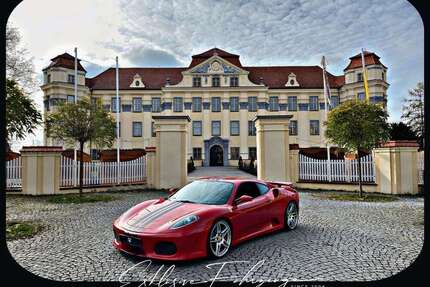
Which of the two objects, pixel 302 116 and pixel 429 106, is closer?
pixel 429 106

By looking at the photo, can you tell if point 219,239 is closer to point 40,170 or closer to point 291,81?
point 40,170

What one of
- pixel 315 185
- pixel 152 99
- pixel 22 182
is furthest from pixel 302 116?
pixel 22 182

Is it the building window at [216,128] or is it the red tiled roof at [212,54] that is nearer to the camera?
the building window at [216,128]

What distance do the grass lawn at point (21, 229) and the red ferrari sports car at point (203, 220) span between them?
2337mm

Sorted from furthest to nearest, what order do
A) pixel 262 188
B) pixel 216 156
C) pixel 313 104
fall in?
pixel 313 104 < pixel 216 156 < pixel 262 188

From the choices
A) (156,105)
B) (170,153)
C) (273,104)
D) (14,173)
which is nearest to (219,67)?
(273,104)

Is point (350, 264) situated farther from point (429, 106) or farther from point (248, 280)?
point (429, 106)

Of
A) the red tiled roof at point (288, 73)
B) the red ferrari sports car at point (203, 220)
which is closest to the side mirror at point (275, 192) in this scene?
the red ferrari sports car at point (203, 220)

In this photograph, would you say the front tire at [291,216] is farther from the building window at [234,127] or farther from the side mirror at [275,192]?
the building window at [234,127]

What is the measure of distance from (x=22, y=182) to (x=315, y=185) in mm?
12157

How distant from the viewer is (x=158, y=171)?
1302 centimetres

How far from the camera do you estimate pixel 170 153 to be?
510 inches

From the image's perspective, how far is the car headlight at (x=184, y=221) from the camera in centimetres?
400

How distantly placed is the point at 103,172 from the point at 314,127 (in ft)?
108
